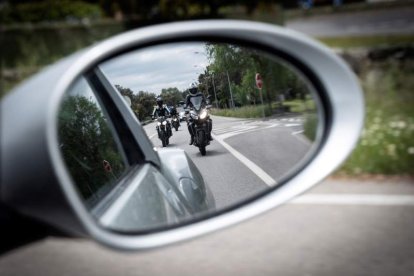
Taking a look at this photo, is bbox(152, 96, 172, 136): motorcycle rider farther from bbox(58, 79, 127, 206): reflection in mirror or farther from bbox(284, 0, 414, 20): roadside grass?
bbox(284, 0, 414, 20): roadside grass

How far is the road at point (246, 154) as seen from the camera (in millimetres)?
1216

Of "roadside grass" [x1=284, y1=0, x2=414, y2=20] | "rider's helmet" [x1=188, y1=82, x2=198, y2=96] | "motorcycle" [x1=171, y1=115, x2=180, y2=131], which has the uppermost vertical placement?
"roadside grass" [x1=284, y1=0, x2=414, y2=20]

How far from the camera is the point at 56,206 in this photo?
2.32ft

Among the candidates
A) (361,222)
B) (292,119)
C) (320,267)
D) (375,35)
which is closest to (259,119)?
(292,119)

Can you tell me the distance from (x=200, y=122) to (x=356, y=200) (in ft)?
10.8

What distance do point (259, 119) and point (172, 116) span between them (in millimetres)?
261

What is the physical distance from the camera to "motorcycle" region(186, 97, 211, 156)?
3.70ft

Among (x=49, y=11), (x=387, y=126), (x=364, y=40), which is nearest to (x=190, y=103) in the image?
(x=387, y=126)

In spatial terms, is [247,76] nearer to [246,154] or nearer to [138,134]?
[246,154]

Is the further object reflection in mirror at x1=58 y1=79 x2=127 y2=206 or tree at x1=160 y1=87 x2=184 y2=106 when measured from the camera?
reflection in mirror at x1=58 y1=79 x2=127 y2=206

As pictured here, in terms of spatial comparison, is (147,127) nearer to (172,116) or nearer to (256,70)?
(172,116)

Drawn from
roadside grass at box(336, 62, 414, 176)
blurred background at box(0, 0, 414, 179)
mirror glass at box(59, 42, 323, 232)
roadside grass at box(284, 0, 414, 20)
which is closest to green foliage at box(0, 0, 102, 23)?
blurred background at box(0, 0, 414, 179)

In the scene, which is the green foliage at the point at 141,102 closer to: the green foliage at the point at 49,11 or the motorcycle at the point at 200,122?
the motorcycle at the point at 200,122

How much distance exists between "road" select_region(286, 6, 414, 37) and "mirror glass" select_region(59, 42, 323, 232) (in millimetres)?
11575
